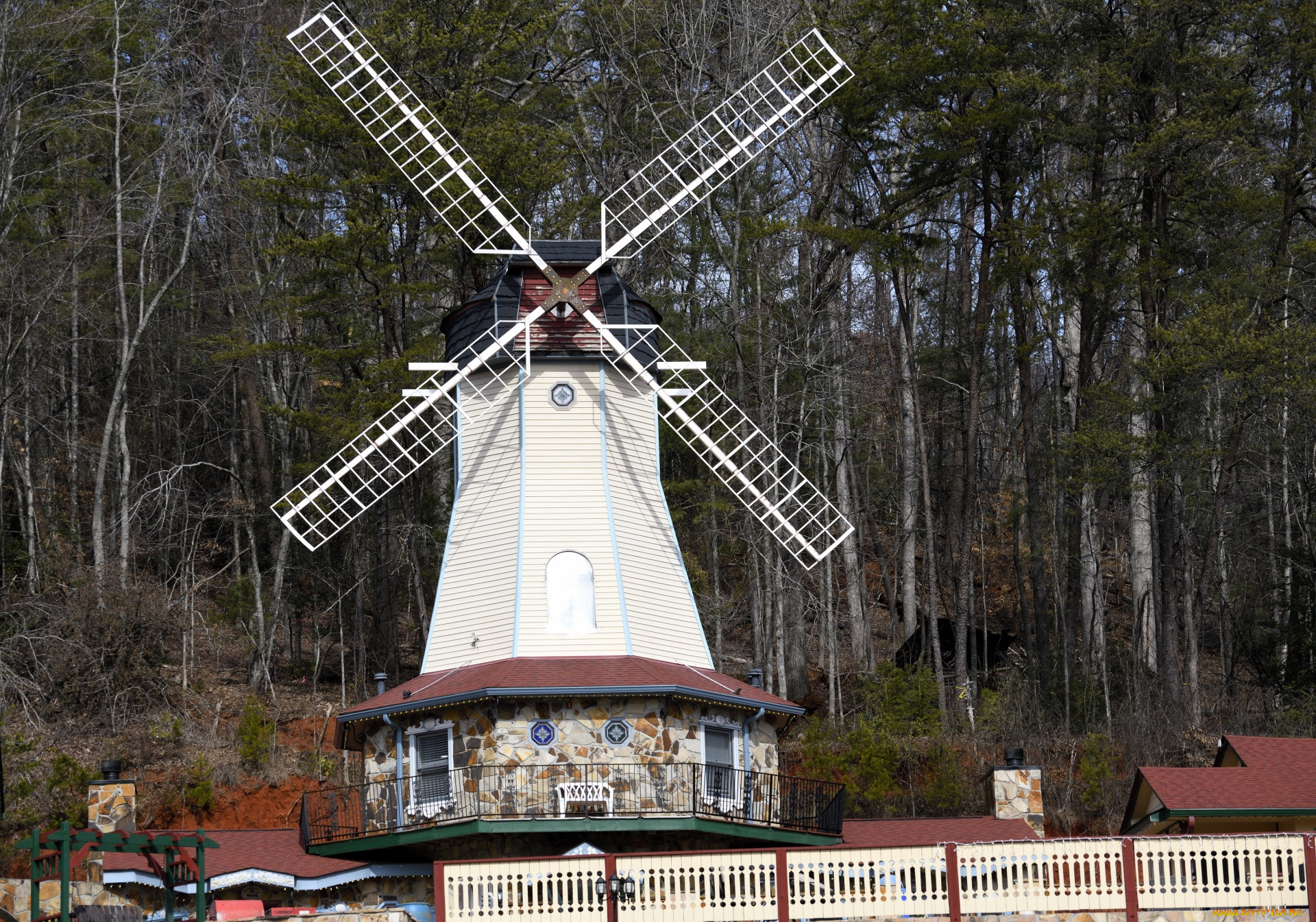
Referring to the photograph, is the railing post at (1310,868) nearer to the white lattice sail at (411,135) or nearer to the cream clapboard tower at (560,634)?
the cream clapboard tower at (560,634)

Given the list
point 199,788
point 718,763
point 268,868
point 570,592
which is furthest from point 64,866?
point 199,788

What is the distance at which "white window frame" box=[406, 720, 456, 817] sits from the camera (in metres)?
23.0

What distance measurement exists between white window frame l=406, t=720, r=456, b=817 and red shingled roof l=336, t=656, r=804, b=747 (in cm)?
56

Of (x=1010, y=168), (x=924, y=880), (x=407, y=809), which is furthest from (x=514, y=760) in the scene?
(x=1010, y=168)

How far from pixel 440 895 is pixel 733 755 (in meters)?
6.45

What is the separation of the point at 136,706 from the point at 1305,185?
95.4 ft

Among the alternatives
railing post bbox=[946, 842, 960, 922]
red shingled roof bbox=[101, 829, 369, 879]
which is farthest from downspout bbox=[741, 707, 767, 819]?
red shingled roof bbox=[101, 829, 369, 879]

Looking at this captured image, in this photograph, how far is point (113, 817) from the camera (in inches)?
963

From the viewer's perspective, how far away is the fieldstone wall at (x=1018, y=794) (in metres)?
25.5

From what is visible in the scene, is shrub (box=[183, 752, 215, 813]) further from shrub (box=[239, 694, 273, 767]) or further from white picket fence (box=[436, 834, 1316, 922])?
white picket fence (box=[436, 834, 1316, 922])

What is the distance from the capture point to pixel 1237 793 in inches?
898

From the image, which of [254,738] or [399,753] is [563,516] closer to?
[399,753]

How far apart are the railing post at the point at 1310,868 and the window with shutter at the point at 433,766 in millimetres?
11631

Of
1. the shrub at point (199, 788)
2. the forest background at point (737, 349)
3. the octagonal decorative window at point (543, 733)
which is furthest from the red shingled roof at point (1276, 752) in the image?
the shrub at point (199, 788)
